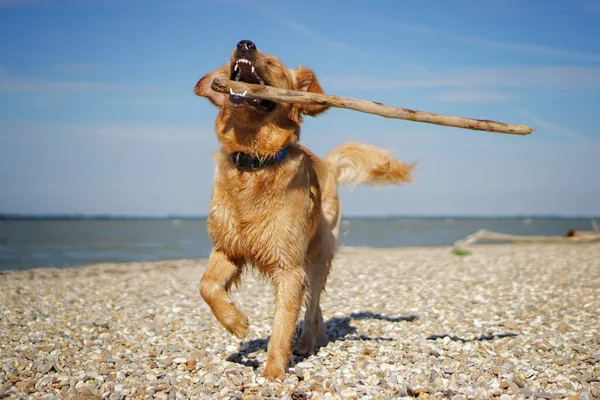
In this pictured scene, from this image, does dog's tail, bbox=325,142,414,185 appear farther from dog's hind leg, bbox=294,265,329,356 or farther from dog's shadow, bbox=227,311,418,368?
dog's shadow, bbox=227,311,418,368

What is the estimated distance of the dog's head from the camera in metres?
4.77

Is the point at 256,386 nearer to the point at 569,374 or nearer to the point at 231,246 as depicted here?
the point at 231,246

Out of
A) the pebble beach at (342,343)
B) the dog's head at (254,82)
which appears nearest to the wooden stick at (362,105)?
the dog's head at (254,82)

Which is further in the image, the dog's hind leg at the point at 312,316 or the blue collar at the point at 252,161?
the dog's hind leg at the point at 312,316

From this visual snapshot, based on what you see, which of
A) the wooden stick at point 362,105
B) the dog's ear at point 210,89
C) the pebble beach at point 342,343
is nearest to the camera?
the pebble beach at point 342,343

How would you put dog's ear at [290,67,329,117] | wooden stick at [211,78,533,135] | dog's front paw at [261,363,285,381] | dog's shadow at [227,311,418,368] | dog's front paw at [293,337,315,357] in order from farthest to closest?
dog's front paw at [293,337,315,357] < dog's shadow at [227,311,418,368] < dog's ear at [290,67,329,117] < dog's front paw at [261,363,285,381] < wooden stick at [211,78,533,135]

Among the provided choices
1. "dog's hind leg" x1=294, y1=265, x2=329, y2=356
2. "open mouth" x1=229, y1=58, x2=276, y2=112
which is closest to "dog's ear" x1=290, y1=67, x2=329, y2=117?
"open mouth" x1=229, y1=58, x2=276, y2=112

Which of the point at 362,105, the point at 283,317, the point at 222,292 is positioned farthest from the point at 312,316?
the point at 362,105

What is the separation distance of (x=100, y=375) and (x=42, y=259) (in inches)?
673

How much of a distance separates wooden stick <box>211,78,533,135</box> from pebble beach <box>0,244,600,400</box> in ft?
6.21

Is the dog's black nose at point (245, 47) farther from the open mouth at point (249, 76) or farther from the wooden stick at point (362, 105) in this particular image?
the wooden stick at point (362, 105)

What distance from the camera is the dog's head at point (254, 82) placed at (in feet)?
15.7

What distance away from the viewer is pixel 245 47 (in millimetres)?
4867

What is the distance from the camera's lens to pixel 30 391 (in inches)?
173
